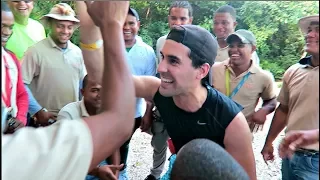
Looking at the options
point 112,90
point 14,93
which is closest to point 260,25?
point 14,93

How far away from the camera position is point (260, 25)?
239cm

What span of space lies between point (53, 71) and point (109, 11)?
1.84 meters

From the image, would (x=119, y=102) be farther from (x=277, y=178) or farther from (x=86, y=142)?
(x=277, y=178)

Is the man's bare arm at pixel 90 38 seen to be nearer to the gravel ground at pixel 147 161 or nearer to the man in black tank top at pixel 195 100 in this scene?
the man in black tank top at pixel 195 100

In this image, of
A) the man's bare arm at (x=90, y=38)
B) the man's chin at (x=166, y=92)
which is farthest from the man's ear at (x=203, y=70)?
the man's bare arm at (x=90, y=38)

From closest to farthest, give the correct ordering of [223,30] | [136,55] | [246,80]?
[246,80] < [136,55] < [223,30]

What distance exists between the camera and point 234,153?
1.73 meters

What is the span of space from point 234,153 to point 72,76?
1.49 meters

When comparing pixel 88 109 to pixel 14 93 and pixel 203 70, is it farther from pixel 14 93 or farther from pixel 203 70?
pixel 203 70

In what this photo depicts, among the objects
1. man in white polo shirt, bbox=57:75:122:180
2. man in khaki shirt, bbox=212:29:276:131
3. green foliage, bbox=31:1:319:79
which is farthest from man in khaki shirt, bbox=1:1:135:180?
man in khaki shirt, bbox=212:29:276:131

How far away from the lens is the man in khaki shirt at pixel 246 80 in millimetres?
2627

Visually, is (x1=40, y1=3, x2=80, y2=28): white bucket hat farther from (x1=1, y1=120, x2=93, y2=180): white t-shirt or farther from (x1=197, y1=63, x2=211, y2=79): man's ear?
(x1=1, y1=120, x2=93, y2=180): white t-shirt

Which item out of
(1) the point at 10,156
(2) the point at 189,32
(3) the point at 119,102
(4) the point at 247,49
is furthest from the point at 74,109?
(1) the point at 10,156

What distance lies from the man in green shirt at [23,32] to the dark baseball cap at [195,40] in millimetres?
1432
